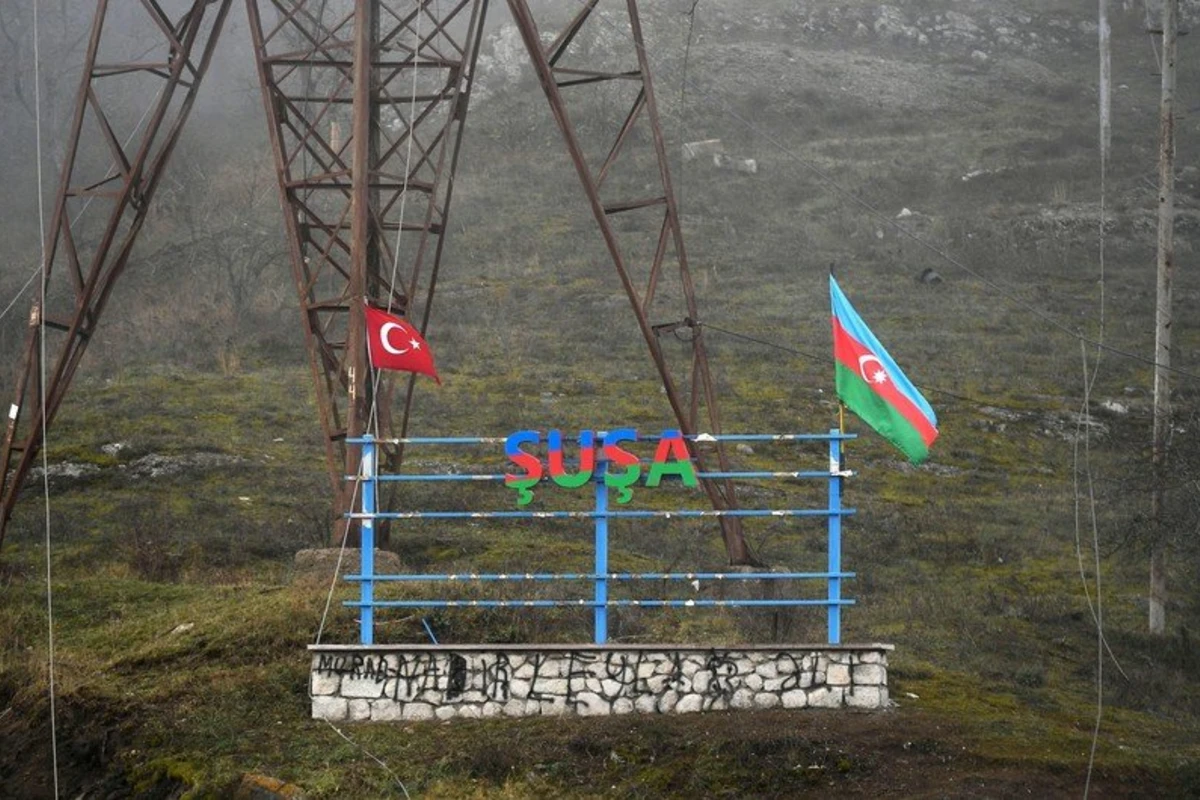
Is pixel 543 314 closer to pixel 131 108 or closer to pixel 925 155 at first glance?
pixel 925 155

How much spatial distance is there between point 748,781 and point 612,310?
27.4 m

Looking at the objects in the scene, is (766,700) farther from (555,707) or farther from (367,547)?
(367,547)

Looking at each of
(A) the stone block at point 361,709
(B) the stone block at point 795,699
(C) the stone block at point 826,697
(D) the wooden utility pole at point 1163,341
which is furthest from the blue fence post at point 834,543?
(D) the wooden utility pole at point 1163,341

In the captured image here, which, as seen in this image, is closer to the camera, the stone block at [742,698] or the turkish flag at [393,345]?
the stone block at [742,698]

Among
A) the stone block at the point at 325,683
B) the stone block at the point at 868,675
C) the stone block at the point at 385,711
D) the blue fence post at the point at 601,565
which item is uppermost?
the blue fence post at the point at 601,565

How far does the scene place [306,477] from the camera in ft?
85.0

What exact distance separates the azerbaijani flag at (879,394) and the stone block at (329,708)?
4975 millimetres

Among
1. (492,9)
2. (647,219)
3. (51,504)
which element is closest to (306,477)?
(51,504)

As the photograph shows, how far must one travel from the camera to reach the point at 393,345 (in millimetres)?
14500

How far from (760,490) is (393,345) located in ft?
43.1

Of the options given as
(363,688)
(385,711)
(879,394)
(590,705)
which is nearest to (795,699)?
(590,705)

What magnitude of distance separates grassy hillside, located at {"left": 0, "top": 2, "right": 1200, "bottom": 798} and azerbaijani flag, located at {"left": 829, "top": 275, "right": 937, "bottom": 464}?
2.37 meters

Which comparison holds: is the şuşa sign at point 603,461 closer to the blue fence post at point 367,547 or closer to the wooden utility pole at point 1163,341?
the blue fence post at point 367,547

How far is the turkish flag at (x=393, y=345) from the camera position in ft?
47.2
